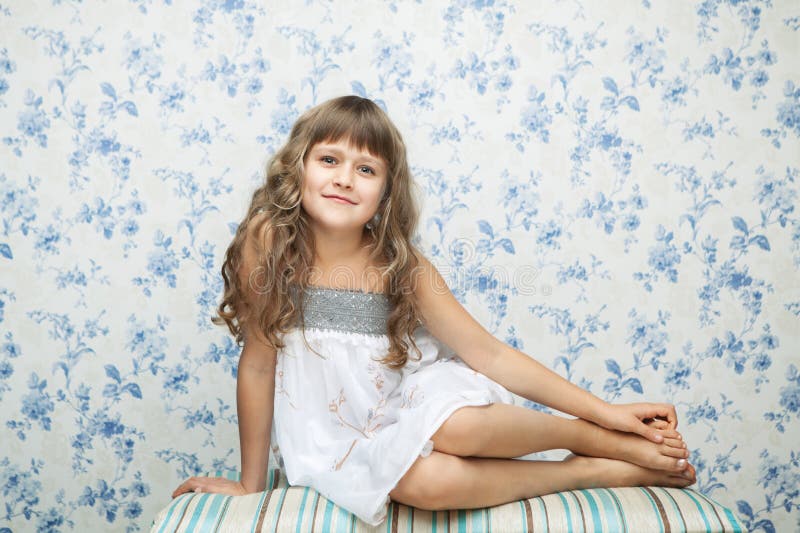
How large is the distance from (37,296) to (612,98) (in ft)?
5.09

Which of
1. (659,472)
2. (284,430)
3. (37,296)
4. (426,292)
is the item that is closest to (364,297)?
(426,292)

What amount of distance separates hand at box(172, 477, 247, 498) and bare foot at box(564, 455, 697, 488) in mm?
610

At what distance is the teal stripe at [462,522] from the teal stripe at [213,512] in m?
0.39

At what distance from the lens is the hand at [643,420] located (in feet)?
4.52

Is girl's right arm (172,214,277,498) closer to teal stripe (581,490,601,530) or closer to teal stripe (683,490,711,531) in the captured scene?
teal stripe (581,490,601,530)

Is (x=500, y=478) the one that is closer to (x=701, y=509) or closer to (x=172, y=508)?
(x=701, y=509)

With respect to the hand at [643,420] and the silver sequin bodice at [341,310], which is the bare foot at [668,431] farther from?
the silver sequin bodice at [341,310]

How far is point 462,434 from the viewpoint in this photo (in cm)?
118

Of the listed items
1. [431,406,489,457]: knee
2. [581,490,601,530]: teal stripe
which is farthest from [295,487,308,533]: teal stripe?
[581,490,601,530]: teal stripe

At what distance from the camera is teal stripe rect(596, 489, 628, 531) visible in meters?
1.15

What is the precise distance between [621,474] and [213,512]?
0.72 meters

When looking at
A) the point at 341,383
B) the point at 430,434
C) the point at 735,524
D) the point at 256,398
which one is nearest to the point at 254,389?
the point at 256,398

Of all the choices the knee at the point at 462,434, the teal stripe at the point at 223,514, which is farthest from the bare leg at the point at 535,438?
the teal stripe at the point at 223,514

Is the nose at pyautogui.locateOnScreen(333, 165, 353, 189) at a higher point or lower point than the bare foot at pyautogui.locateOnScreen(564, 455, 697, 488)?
higher
